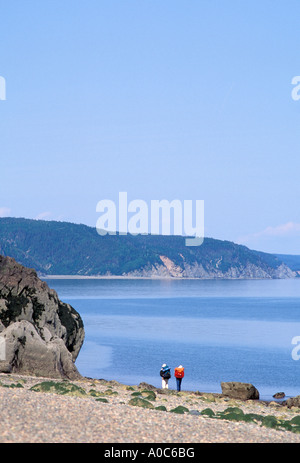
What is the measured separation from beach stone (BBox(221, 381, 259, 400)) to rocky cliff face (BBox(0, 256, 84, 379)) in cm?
1022

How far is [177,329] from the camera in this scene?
107812mm

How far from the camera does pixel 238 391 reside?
146 feet

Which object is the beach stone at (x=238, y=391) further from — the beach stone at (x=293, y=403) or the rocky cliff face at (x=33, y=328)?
the rocky cliff face at (x=33, y=328)

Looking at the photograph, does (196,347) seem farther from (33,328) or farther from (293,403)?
(33,328)

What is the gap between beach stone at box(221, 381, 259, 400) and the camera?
44.2m

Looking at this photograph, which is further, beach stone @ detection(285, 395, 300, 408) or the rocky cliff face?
beach stone @ detection(285, 395, 300, 408)

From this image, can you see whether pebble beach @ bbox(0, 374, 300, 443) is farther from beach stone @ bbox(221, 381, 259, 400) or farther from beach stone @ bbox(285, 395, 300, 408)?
beach stone @ bbox(221, 381, 259, 400)

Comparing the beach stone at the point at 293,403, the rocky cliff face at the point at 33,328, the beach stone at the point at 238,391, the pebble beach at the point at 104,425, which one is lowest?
the beach stone at the point at 293,403

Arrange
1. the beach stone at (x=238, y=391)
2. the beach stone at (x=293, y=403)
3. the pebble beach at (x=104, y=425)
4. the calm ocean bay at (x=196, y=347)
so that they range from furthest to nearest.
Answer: the calm ocean bay at (x=196, y=347), the beach stone at (x=238, y=391), the beach stone at (x=293, y=403), the pebble beach at (x=104, y=425)

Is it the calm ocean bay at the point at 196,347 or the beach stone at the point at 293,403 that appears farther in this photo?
the calm ocean bay at the point at 196,347

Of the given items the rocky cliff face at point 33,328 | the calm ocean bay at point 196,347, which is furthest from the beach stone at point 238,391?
the rocky cliff face at point 33,328

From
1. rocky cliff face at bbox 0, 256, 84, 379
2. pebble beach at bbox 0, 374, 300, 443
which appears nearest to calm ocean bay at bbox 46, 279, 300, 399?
rocky cliff face at bbox 0, 256, 84, 379

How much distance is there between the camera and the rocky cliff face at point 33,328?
37375 mm

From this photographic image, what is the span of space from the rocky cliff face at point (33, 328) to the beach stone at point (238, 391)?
33.5 ft
